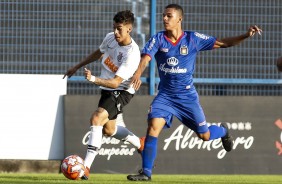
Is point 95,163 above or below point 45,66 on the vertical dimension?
below

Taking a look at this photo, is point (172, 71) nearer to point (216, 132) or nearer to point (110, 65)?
point (110, 65)

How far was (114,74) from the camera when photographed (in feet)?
43.2

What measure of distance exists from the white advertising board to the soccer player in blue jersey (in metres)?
3.23

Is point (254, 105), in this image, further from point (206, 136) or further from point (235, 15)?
point (206, 136)

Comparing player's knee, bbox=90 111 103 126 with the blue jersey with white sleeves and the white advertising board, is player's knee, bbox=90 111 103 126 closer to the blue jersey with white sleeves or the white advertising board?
the blue jersey with white sleeves

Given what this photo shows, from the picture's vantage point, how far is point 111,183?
11875mm

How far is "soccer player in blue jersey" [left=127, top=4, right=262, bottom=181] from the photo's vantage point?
500 inches

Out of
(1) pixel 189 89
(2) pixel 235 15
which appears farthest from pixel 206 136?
(2) pixel 235 15

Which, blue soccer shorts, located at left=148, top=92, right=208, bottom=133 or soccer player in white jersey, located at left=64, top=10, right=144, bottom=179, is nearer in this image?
soccer player in white jersey, located at left=64, top=10, right=144, bottom=179

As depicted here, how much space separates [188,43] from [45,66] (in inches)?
167

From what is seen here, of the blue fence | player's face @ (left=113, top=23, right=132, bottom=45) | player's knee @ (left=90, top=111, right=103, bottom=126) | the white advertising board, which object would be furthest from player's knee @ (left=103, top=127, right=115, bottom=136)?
the blue fence

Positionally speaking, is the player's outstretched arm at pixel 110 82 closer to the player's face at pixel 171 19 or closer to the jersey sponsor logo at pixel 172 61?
the jersey sponsor logo at pixel 172 61

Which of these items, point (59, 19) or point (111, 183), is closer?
point (111, 183)

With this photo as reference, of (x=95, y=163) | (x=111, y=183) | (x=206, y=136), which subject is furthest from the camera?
(x=95, y=163)
